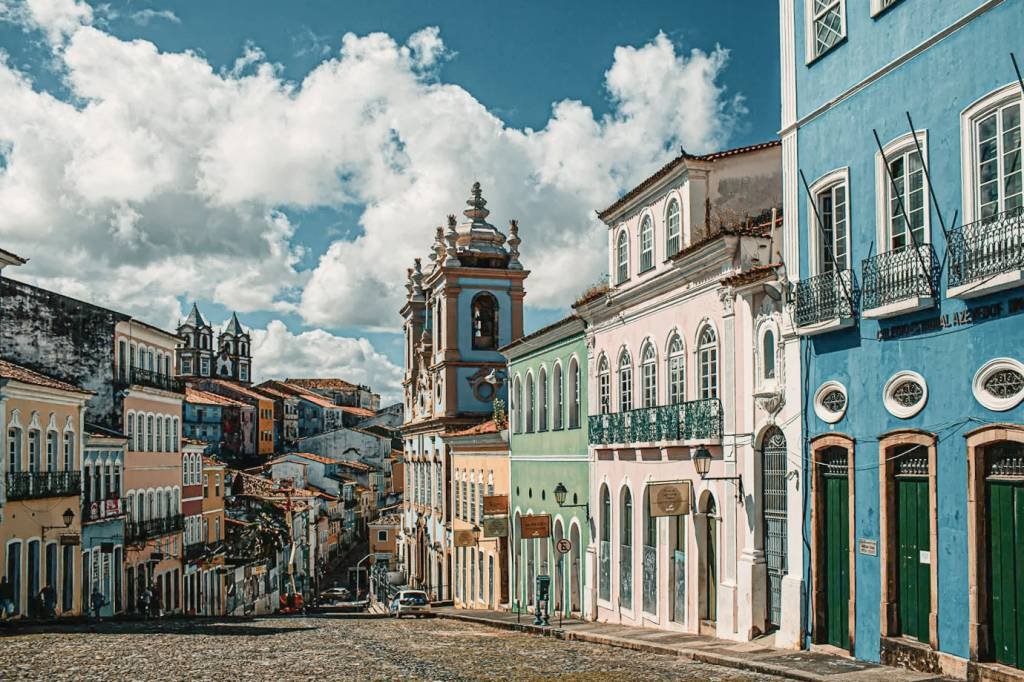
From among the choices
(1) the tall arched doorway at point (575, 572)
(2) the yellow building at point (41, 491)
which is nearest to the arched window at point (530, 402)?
(1) the tall arched doorway at point (575, 572)

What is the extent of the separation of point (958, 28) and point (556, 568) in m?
21.4

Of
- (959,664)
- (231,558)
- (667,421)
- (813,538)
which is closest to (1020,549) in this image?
(959,664)

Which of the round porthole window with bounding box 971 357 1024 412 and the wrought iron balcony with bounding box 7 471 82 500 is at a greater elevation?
the round porthole window with bounding box 971 357 1024 412

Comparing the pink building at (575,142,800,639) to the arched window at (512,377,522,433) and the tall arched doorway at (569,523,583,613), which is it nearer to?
the tall arched doorway at (569,523,583,613)

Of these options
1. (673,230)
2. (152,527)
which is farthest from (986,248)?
(152,527)

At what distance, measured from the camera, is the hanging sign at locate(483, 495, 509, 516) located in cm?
3738

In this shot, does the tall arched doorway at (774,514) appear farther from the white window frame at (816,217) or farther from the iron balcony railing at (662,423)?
the white window frame at (816,217)

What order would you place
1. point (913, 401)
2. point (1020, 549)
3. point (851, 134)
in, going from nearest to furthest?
point (1020, 549)
point (913, 401)
point (851, 134)

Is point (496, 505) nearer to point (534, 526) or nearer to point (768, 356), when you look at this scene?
point (534, 526)

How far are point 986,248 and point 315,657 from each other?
11440mm

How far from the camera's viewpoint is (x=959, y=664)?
1316 centimetres

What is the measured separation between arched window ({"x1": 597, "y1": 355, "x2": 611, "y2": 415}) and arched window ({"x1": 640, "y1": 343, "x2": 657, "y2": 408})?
2450 millimetres

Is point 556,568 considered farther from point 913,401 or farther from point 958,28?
point 958,28

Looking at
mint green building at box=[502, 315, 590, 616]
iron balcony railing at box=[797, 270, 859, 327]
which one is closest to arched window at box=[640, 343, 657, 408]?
mint green building at box=[502, 315, 590, 616]
